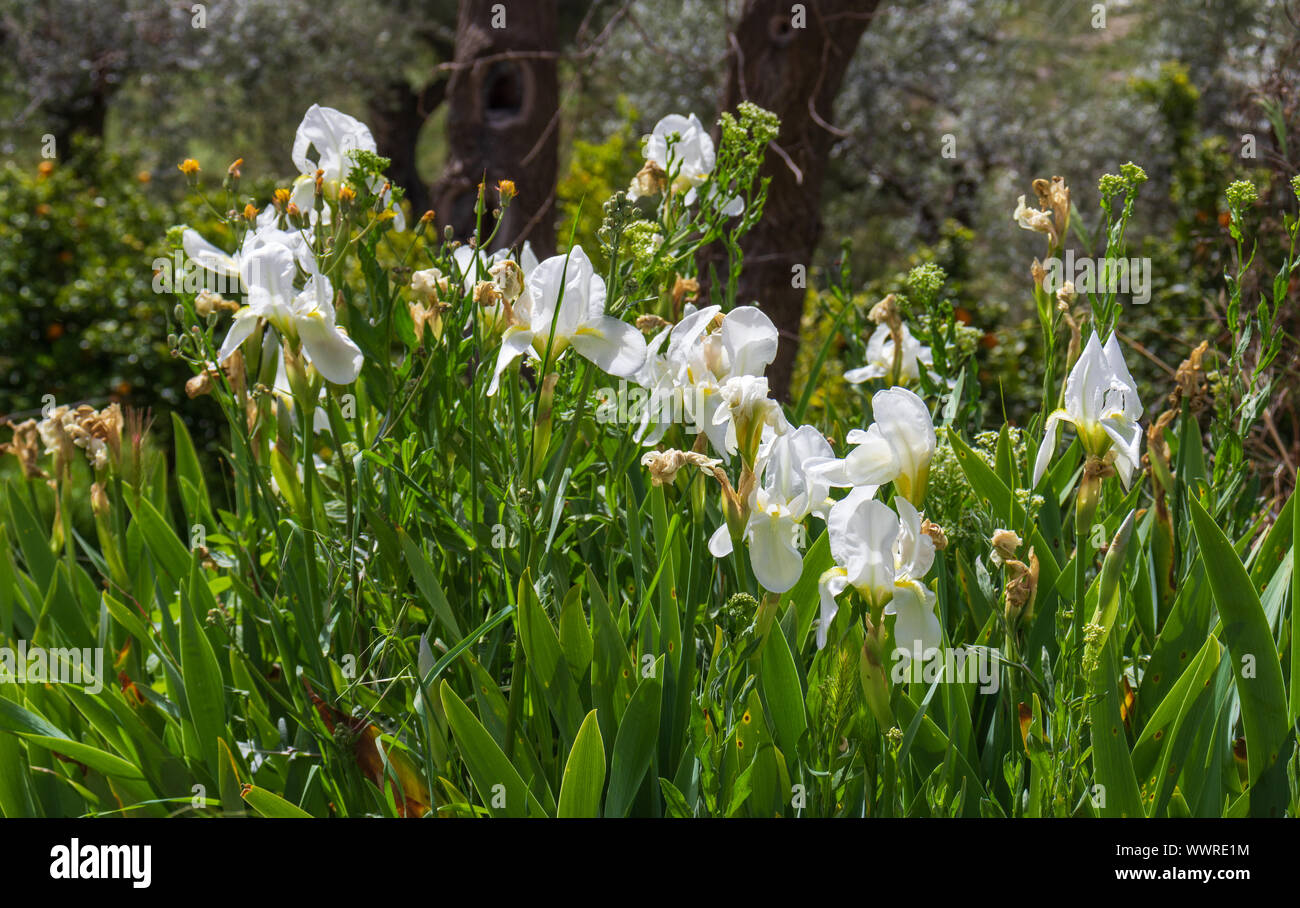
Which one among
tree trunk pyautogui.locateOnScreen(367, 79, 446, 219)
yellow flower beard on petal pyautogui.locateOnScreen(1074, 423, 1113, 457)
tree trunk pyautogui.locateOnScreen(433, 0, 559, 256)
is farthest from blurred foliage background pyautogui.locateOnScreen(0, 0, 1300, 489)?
yellow flower beard on petal pyautogui.locateOnScreen(1074, 423, 1113, 457)

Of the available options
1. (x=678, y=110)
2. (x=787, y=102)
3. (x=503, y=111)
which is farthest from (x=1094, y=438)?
(x=678, y=110)

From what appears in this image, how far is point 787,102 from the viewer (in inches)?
133

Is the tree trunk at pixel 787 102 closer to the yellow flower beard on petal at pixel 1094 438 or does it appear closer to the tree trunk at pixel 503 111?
the tree trunk at pixel 503 111

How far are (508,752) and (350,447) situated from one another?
1.95 feet

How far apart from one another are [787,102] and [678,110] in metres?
5.20

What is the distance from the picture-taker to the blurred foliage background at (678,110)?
17.5 ft

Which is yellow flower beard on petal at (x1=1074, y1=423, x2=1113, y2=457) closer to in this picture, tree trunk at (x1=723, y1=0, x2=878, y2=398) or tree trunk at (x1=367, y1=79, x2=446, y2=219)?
tree trunk at (x1=723, y1=0, x2=878, y2=398)

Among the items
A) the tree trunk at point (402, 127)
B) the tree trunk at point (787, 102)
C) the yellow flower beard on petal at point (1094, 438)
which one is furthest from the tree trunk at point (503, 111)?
the tree trunk at point (402, 127)

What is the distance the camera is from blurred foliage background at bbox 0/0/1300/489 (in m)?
5.32

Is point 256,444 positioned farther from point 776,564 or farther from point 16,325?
point 16,325

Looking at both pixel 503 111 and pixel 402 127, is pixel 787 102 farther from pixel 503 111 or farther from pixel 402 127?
pixel 402 127

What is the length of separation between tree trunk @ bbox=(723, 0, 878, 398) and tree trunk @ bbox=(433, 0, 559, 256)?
0.96 m

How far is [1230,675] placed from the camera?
1362mm
